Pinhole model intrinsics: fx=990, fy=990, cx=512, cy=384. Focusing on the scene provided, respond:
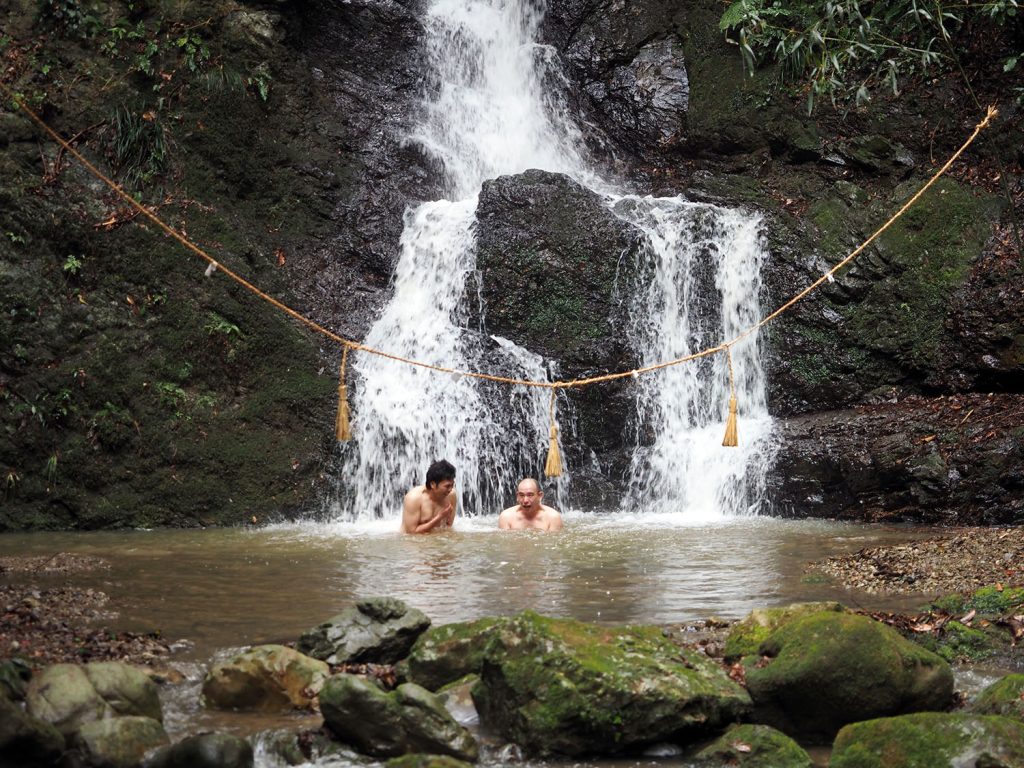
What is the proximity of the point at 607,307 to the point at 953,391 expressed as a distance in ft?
12.0

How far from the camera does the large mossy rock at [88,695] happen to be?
11.5 ft

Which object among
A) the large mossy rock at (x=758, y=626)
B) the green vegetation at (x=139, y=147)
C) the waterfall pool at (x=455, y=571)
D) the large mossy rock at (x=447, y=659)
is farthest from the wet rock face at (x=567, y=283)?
the large mossy rock at (x=447, y=659)

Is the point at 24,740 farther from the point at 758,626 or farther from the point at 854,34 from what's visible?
the point at 854,34

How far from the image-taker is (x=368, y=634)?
4.41m

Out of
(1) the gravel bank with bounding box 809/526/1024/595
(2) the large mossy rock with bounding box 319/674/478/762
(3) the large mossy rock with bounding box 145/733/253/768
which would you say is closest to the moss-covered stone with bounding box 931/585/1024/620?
(1) the gravel bank with bounding box 809/526/1024/595

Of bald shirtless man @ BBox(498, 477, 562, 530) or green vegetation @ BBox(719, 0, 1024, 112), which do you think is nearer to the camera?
bald shirtless man @ BBox(498, 477, 562, 530)

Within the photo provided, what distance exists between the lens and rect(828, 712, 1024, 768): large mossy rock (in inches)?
128

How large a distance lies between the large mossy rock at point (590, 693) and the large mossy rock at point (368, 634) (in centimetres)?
63

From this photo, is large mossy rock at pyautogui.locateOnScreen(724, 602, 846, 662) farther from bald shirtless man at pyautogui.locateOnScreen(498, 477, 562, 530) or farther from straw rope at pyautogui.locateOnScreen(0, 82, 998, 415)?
bald shirtless man at pyautogui.locateOnScreen(498, 477, 562, 530)

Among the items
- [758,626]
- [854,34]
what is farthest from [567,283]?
[758,626]

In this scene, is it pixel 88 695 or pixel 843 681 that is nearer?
pixel 88 695

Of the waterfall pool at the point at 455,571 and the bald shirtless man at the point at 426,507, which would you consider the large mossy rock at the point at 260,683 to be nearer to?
the waterfall pool at the point at 455,571

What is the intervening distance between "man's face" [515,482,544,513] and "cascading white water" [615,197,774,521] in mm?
1934

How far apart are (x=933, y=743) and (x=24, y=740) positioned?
302cm
